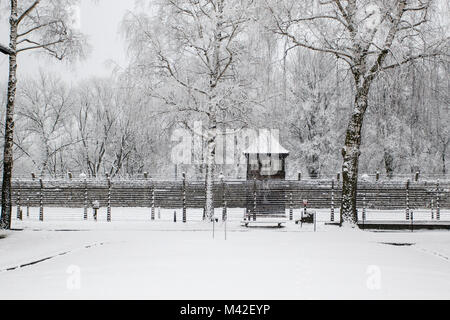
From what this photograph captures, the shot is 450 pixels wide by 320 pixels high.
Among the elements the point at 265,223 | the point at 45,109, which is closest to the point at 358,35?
the point at 265,223

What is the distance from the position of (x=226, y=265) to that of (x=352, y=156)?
25.2ft

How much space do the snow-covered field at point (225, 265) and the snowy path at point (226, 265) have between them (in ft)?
0.05

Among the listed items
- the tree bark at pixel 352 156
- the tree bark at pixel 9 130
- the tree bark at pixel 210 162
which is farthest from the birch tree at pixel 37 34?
the tree bark at pixel 352 156

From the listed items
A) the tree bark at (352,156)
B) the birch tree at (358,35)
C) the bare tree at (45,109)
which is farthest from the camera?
the bare tree at (45,109)

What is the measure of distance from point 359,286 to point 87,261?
515cm

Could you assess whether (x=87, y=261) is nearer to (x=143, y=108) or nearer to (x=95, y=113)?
(x=143, y=108)

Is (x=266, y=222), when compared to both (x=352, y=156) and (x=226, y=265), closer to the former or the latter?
(x=352, y=156)

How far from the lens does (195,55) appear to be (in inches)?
703

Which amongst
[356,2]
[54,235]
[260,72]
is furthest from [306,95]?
[54,235]

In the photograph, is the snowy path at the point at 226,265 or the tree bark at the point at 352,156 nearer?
the snowy path at the point at 226,265

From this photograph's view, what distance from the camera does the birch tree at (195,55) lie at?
16.9 meters

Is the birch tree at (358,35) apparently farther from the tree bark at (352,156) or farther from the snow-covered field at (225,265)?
the snow-covered field at (225,265)

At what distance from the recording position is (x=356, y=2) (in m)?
14.1

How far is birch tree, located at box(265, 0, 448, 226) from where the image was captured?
13031 mm
